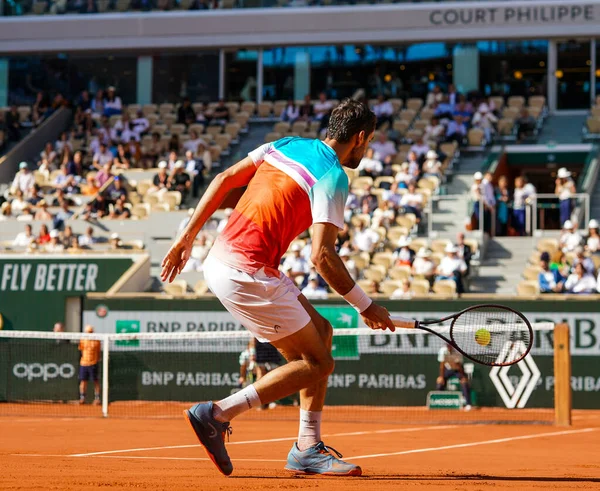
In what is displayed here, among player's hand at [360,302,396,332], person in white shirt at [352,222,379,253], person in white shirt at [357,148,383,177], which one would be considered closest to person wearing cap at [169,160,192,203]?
person in white shirt at [357,148,383,177]

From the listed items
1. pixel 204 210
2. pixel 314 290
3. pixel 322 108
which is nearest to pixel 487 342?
pixel 204 210

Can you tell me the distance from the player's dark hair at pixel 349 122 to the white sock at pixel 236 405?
5.33 ft

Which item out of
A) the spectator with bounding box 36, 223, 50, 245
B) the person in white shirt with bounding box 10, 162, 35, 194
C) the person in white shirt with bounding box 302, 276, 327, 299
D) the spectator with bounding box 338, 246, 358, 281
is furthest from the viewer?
the person in white shirt with bounding box 10, 162, 35, 194

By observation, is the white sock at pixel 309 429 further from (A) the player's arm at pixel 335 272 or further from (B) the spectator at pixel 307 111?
(B) the spectator at pixel 307 111

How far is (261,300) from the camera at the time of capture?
638 centimetres

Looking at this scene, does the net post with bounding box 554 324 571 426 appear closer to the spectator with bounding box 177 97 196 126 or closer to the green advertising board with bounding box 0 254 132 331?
the green advertising board with bounding box 0 254 132 331

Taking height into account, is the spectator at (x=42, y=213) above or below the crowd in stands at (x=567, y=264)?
above

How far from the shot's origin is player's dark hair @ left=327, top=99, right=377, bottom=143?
6.65m

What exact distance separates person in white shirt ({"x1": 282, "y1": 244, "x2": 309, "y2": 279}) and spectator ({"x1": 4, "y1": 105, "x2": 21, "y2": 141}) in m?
14.3

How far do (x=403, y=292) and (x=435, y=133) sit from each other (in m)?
8.96

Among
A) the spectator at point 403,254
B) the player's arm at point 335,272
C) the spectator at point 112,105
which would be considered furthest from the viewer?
the spectator at point 112,105

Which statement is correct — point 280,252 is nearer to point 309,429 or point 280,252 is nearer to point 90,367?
point 309,429

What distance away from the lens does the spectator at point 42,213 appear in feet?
81.0

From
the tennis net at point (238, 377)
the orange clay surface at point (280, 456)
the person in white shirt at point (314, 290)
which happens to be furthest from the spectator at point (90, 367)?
the person in white shirt at point (314, 290)
